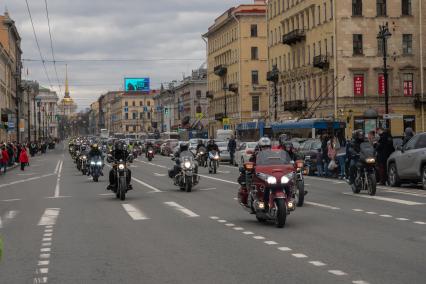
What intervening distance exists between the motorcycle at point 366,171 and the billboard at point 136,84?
248 ft

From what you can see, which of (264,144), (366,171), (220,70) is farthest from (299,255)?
(220,70)

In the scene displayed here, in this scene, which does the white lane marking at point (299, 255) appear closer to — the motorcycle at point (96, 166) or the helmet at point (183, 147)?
the helmet at point (183, 147)

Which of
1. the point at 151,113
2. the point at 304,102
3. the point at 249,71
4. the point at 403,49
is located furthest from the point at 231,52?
the point at 151,113

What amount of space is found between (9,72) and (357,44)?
2296 inches

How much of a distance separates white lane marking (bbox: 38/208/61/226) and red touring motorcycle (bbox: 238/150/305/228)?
3751mm

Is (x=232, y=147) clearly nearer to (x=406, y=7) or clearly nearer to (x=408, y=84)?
(x=408, y=84)

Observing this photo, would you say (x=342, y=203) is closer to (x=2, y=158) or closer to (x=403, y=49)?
(x=2, y=158)

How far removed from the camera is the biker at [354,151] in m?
22.8

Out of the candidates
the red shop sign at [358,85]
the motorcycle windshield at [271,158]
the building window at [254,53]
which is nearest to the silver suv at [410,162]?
the motorcycle windshield at [271,158]

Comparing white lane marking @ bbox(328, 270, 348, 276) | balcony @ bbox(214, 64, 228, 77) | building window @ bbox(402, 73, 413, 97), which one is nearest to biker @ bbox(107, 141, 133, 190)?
white lane marking @ bbox(328, 270, 348, 276)

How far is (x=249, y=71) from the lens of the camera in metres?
105

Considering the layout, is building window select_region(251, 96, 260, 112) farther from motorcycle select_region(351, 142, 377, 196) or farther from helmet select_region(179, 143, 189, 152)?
motorcycle select_region(351, 142, 377, 196)

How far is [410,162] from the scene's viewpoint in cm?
2489

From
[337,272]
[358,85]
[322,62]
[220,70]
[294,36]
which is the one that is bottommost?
[337,272]
